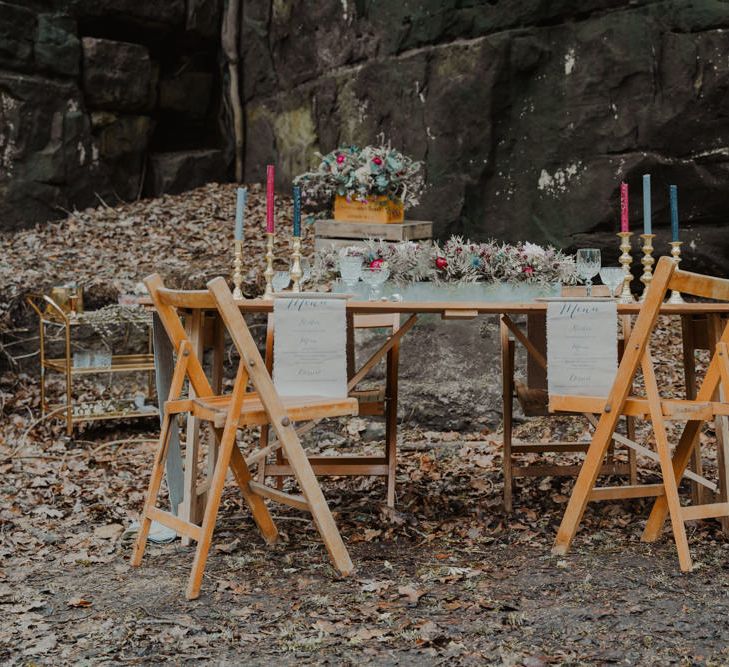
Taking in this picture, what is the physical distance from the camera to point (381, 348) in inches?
180

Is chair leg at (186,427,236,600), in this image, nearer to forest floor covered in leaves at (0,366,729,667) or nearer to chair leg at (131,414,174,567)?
forest floor covered in leaves at (0,366,729,667)

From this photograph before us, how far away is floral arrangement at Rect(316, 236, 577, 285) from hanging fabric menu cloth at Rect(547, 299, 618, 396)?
0.59m

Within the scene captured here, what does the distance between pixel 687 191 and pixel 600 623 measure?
18.3 ft

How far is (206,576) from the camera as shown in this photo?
154 inches

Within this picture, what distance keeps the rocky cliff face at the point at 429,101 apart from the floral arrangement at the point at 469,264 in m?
3.62

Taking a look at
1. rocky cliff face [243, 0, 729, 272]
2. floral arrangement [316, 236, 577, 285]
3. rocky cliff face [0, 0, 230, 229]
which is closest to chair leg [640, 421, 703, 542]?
floral arrangement [316, 236, 577, 285]

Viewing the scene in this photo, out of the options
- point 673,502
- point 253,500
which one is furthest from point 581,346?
point 253,500

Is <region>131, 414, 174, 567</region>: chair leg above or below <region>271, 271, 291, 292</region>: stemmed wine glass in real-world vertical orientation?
below

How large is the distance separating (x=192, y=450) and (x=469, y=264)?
5.08 ft

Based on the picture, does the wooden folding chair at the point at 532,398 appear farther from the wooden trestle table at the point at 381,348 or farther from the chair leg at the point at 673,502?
the chair leg at the point at 673,502

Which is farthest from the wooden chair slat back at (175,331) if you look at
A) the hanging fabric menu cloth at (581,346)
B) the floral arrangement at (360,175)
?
the floral arrangement at (360,175)

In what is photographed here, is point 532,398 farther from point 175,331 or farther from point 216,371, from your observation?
point 175,331

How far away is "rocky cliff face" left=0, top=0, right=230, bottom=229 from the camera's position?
32.1 feet

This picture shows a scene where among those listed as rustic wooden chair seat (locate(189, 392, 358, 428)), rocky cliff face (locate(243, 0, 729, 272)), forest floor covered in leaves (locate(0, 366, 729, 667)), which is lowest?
forest floor covered in leaves (locate(0, 366, 729, 667))
